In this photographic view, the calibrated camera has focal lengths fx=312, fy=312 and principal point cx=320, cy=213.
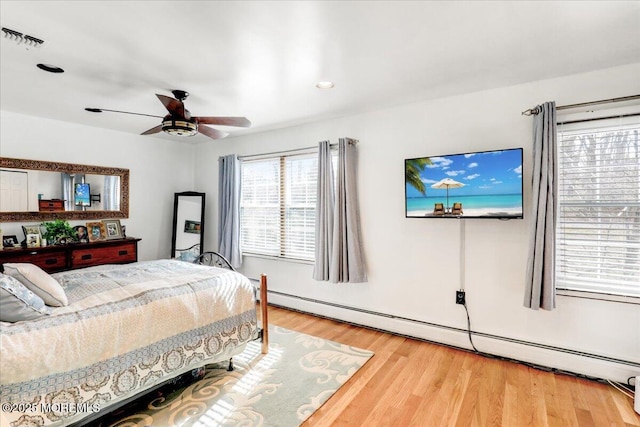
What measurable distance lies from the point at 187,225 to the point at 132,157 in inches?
51.0

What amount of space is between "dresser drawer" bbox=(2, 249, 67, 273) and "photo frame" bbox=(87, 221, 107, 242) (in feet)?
1.56

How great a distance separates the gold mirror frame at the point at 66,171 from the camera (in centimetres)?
363

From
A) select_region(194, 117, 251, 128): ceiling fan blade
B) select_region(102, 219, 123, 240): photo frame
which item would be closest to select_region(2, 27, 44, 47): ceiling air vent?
select_region(194, 117, 251, 128): ceiling fan blade

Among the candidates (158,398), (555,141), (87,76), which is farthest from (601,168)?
(87,76)

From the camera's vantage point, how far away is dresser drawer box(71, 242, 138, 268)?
12.5 feet

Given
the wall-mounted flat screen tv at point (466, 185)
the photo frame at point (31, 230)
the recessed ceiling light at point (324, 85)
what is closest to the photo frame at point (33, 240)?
the photo frame at point (31, 230)

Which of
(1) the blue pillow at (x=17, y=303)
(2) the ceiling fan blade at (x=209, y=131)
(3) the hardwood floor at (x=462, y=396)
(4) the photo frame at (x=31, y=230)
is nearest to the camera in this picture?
(1) the blue pillow at (x=17, y=303)

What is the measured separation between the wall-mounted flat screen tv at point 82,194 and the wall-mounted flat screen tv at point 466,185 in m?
4.18

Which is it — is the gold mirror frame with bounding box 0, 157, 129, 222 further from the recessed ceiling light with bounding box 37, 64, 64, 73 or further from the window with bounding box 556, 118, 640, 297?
the window with bounding box 556, 118, 640, 297

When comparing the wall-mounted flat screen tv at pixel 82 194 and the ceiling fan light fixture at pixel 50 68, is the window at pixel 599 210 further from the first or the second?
the wall-mounted flat screen tv at pixel 82 194

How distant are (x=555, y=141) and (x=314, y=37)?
2.09 meters

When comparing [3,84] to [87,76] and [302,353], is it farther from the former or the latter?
[302,353]

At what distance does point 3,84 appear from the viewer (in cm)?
279

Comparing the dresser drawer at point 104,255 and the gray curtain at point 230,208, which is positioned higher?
the gray curtain at point 230,208
